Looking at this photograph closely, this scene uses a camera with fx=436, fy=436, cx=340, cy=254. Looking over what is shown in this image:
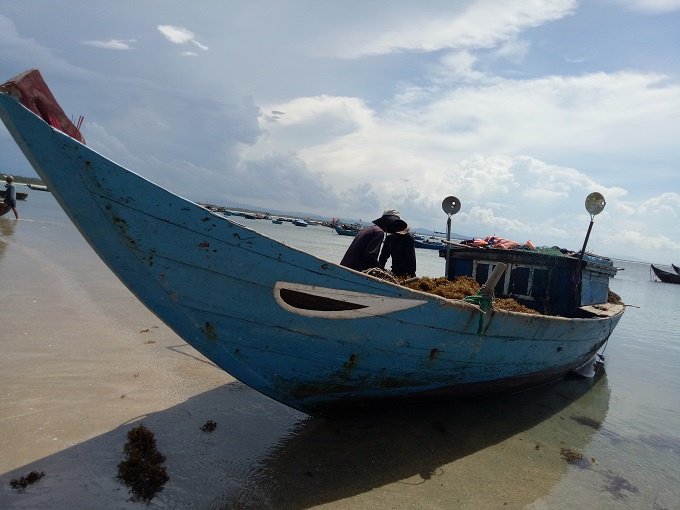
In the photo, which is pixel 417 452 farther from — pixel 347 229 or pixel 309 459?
pixel 347 229

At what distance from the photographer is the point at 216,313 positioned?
362 centimetres

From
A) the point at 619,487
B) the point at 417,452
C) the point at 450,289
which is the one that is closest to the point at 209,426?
the point at 417,452

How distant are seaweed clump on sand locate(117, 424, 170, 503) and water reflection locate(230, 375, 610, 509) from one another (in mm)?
567

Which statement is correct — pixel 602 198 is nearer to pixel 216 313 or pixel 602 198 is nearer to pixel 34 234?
pixel 216 313

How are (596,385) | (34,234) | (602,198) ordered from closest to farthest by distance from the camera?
(602,198), (596,385), (34,234)

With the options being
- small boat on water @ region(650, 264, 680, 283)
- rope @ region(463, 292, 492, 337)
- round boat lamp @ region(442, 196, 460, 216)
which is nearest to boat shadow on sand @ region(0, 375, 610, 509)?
rope @ region(463, 292, 492, 337)

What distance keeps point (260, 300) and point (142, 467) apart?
1565 millimetres

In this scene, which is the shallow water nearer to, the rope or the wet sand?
the wet sand

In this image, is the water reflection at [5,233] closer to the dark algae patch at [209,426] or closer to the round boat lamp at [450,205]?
the dark algae patch at [209,426]

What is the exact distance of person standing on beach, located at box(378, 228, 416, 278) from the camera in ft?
20.3

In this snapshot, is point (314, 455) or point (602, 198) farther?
point (602, 198)

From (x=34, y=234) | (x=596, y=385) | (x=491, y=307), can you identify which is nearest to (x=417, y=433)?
(x=491, y=307)

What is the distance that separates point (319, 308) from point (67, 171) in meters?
2.16

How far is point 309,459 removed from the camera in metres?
4.00
